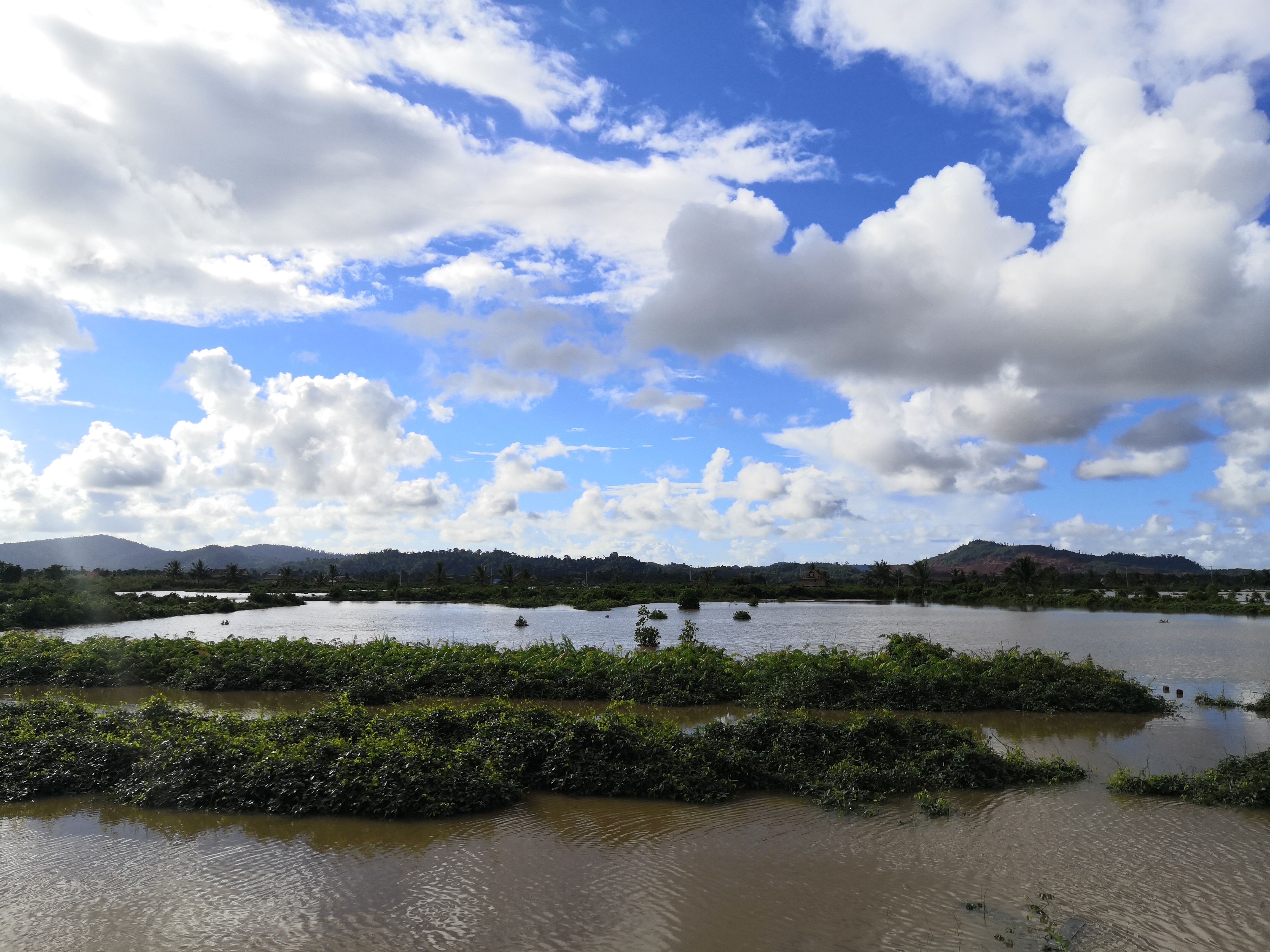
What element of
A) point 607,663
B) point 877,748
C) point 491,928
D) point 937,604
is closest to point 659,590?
point 937,604

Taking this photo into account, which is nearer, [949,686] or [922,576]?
[949,686]

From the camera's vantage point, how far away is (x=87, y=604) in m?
47.1

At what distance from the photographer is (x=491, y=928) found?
23.7 feet

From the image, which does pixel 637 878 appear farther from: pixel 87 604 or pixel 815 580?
pixel 815 580

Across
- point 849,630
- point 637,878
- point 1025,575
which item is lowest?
point 637,878

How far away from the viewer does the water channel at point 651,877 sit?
23.4 feet

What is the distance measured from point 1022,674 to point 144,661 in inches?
1036

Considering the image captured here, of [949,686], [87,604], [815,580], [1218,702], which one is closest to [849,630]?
[1218,702]

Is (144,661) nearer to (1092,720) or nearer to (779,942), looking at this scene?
(779,942)

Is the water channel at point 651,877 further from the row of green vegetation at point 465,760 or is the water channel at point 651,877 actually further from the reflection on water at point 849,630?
the reflection on water at point 849,630

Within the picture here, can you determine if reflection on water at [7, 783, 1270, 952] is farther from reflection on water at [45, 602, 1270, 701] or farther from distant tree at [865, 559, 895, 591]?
distant tree at [865, 559, 895, 591]

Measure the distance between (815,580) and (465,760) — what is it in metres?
107

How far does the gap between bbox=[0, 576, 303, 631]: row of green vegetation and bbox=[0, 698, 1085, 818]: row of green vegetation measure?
124 ft

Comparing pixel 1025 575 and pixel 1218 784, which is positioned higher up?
pixel 1025 575
